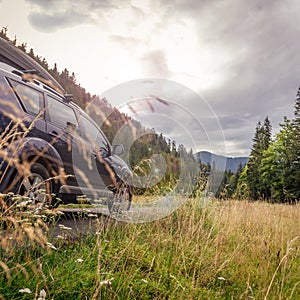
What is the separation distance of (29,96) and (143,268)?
281 cm

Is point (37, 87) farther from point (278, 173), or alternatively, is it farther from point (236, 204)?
point (278, 173)

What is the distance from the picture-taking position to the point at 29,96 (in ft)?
14.6

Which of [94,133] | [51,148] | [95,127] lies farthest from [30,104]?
[95,127]

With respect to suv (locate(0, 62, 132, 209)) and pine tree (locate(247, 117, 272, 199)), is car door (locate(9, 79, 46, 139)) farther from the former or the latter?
pine tree (locate(247, 117, 272, 199))

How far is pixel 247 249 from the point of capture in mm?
4391

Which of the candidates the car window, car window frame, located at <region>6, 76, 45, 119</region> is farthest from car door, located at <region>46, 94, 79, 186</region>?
the car window

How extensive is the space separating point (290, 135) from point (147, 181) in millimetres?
40938

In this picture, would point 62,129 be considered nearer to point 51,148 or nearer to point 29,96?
point 51,148

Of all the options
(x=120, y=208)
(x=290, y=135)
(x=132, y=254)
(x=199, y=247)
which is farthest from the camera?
(x=290, y=135)

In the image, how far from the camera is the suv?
3713mm

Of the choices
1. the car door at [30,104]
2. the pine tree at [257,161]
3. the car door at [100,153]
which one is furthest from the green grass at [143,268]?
the pine tree at [257,161]

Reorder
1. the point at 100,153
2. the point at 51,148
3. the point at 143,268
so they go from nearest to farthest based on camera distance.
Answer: the point at 143,268, the point at 51,148, the point at 100,153

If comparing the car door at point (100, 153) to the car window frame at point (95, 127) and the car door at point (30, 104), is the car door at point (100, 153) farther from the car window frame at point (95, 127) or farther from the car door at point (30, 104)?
the car door at point (30, 104)

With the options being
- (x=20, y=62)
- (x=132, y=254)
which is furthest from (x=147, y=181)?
(x=20, y=62)
